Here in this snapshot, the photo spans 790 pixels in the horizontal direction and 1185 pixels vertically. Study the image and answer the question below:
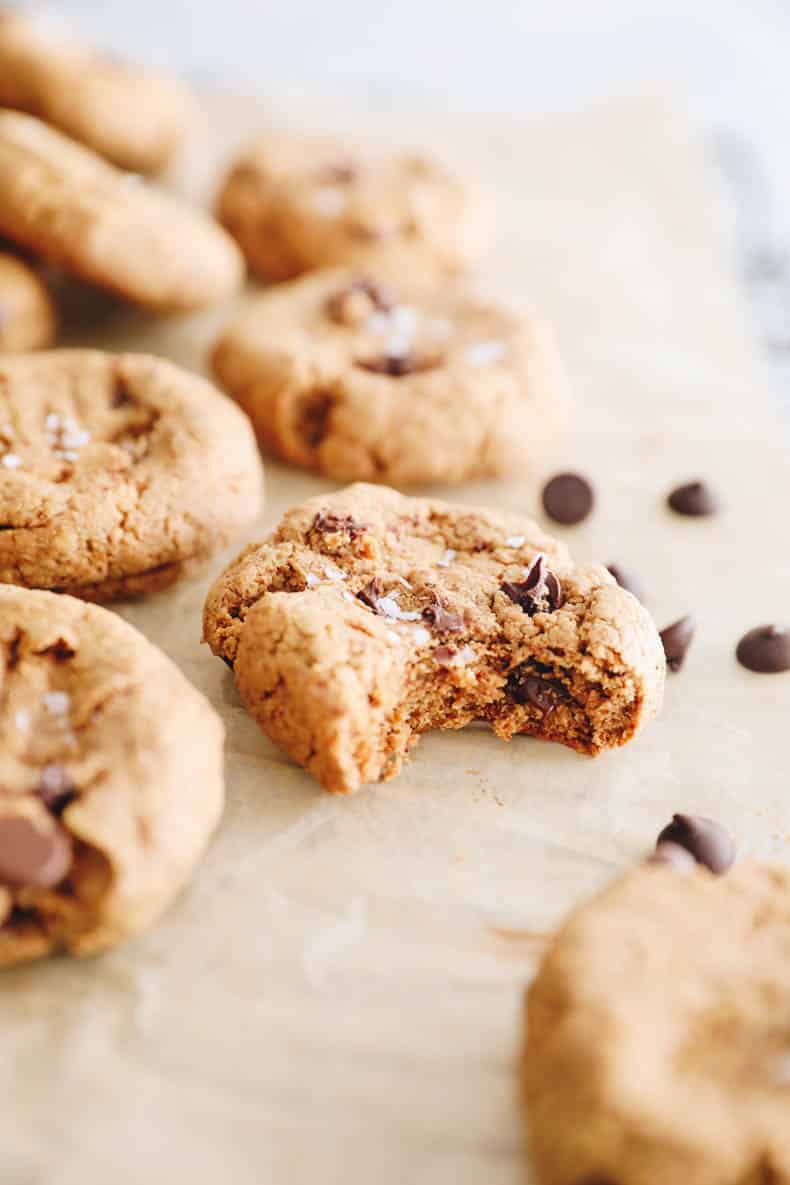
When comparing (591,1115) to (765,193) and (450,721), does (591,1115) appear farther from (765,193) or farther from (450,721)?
(765,193)

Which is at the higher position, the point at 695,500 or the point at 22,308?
the point at 695,500

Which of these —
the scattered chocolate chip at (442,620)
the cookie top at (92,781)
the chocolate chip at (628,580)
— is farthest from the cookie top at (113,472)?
the chocolate chip at (628,580)

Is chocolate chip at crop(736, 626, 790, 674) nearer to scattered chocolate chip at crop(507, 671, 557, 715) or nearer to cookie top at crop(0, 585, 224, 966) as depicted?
scattered chocolate chip at crop(507, 671, 557, 715)

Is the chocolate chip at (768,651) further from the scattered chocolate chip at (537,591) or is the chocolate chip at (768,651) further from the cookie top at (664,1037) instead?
the cookie top at (664,1037)

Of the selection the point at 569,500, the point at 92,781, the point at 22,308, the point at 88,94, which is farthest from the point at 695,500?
the point at 88,94

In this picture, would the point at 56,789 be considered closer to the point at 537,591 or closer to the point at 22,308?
the point at 537,591

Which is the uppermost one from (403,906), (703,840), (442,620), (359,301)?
(359,301)
